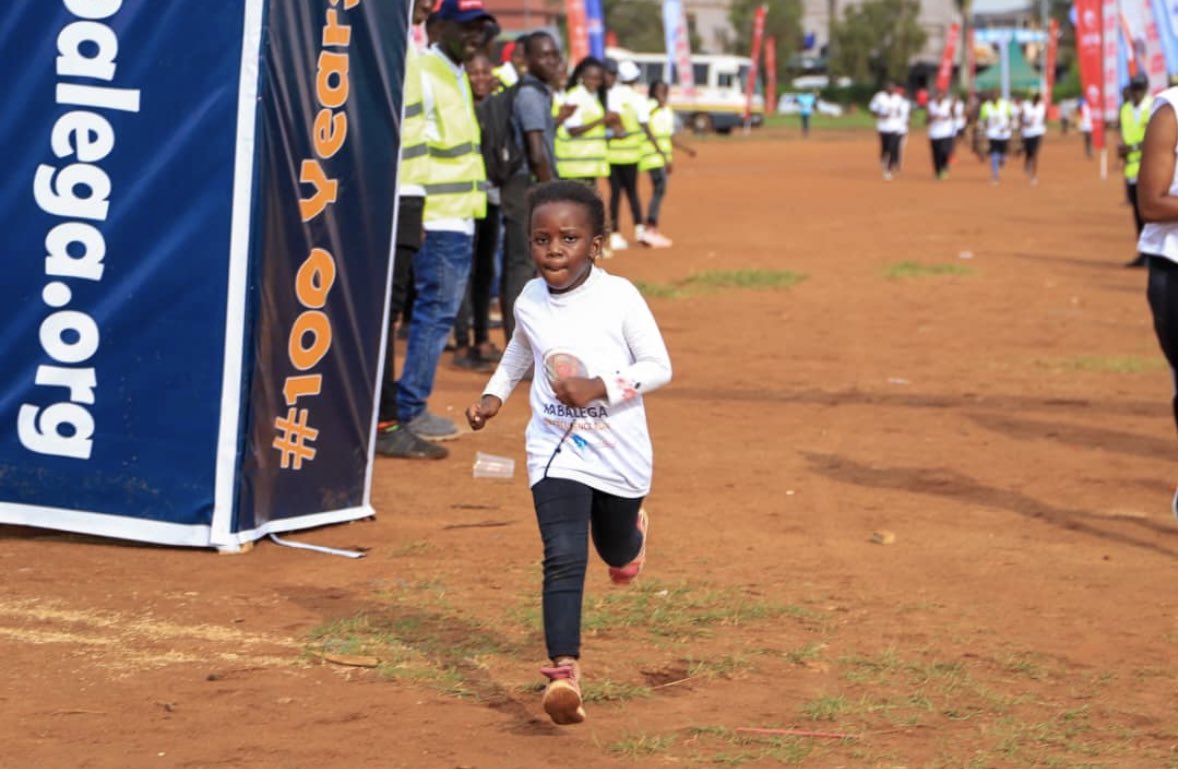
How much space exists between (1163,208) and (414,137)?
11.4ft

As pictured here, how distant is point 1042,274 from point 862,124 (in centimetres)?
5839

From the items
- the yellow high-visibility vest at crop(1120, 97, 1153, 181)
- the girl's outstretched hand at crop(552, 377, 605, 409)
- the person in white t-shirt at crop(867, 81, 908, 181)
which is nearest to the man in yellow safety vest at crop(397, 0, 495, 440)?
the girl's outstretched hand at crop(552, 377, 605, 409)

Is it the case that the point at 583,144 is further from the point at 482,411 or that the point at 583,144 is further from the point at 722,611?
the point at 482,411

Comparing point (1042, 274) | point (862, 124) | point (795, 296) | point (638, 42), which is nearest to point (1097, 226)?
point (1042, 274)

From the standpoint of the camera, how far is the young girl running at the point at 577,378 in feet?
14.8

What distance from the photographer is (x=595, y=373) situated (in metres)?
4.59

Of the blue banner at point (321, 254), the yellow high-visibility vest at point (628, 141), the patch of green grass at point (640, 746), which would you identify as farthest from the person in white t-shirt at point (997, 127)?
the patch of green grass at point (640, 746)

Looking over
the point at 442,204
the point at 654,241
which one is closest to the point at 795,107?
the point at 654,241

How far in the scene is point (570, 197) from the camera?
4.59 m

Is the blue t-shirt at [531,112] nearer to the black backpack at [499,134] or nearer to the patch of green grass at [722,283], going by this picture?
the black backpack at [499,134]

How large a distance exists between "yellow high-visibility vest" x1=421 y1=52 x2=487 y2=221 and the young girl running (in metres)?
3.82

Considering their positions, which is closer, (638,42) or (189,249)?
(189,249)

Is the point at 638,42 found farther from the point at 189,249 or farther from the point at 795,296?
the point at 189,249

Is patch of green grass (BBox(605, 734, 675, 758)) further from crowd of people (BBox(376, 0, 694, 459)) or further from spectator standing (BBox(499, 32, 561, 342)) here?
spectator standing (BBox(499, 32, 561, 342))
